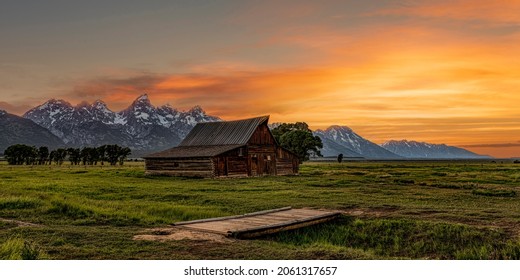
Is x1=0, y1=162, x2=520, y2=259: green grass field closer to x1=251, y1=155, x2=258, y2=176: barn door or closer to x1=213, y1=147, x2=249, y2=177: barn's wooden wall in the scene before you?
x1=213, y1=147, x2=249, y2=177: barn's wooden wall

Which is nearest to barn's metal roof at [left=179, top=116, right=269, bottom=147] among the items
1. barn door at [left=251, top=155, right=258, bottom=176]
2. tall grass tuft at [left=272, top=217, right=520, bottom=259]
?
barn door at [left=251, top=155, right=258, bottom=176]

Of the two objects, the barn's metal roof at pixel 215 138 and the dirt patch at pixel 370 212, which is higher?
the barn's metal roof at pixel 215 138

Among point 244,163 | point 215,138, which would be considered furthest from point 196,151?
point 244,163

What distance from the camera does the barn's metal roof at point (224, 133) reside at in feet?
141

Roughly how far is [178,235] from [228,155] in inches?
1204

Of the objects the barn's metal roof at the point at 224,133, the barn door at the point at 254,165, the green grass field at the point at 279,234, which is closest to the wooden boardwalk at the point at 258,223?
the green grass field at the point at 279,234

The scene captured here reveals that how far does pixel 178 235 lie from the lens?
9688mm

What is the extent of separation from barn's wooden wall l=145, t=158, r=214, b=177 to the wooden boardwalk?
2562 centimetres

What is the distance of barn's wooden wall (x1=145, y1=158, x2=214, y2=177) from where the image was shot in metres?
39.3

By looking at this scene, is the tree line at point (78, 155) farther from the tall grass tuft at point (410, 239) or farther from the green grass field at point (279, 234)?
the tall grass tuft at point (410, 239)
